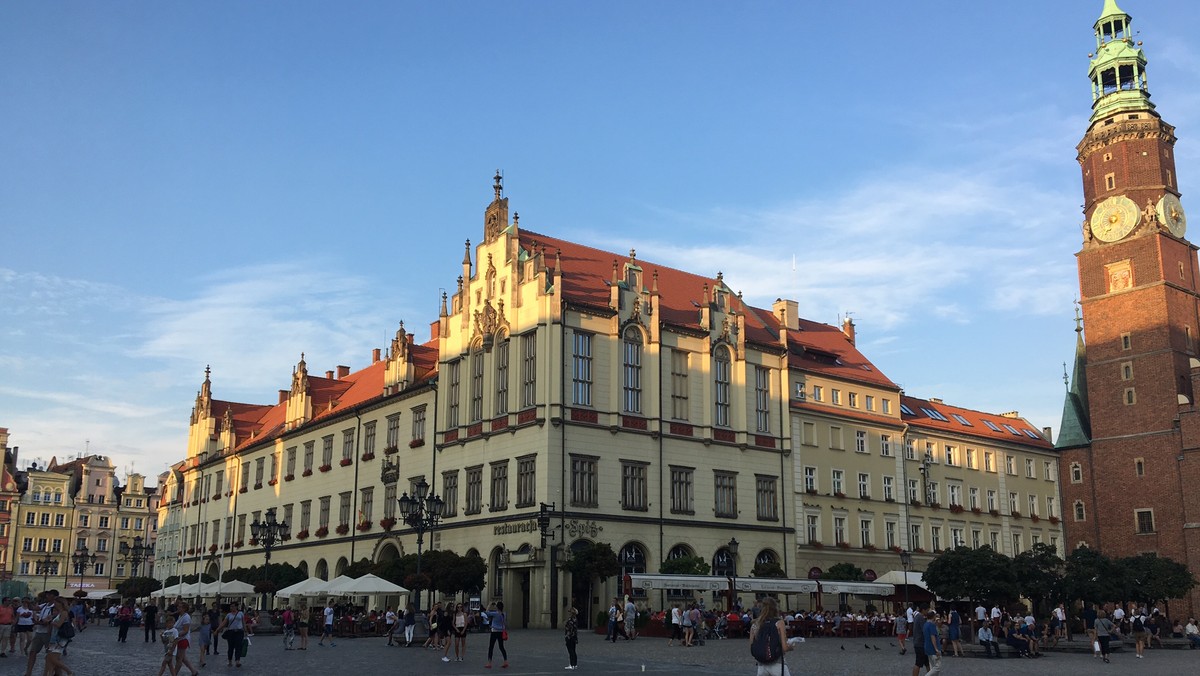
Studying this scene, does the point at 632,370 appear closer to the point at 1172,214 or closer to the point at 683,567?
the point at 683,567

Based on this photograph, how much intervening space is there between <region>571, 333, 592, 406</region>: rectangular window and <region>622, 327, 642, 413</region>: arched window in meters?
2.24

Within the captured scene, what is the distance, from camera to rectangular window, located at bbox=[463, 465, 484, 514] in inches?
2218

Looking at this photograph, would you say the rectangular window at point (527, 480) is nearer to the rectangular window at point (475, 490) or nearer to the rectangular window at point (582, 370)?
the rectangular window at point (475, 490)

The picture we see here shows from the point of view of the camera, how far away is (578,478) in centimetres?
5294

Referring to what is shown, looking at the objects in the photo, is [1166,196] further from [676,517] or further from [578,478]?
[578,478]

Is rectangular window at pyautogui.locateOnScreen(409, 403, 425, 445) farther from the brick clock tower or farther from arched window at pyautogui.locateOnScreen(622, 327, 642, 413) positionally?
the brick clock tower

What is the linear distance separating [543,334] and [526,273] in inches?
167

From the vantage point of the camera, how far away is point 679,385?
58.5 metres

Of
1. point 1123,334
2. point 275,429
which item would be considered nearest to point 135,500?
point 275,429

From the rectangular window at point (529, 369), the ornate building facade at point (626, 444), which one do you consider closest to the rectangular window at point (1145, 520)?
the ornate building facade at point (626, 444)

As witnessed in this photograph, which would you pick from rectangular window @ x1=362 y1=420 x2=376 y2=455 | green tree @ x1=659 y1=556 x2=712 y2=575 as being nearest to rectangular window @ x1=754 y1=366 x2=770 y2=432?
green tree @ x1=659 y1=556 x2=712 y2=575

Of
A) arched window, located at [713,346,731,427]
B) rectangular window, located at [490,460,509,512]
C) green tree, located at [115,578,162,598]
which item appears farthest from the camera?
green tree, located at [115,578,162,598]

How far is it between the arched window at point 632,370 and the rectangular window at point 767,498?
31.2 ft

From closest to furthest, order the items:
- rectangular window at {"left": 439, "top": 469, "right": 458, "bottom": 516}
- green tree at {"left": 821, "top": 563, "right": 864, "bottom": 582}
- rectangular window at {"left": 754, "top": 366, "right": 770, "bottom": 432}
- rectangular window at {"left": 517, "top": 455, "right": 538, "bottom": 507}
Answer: rectangular window at {"left": 517, "top": 455, "right": 538, "bottom": 507} < green tree at {"left": 821, "top": 563, "right": 864, "bottom": 582} < rectangular window at {"left": 439, "top": 469, "right": 458, "bottom": 516} < rectangular window at {"left": 754, "top": 366, "right": 770, "bottom": 432}
